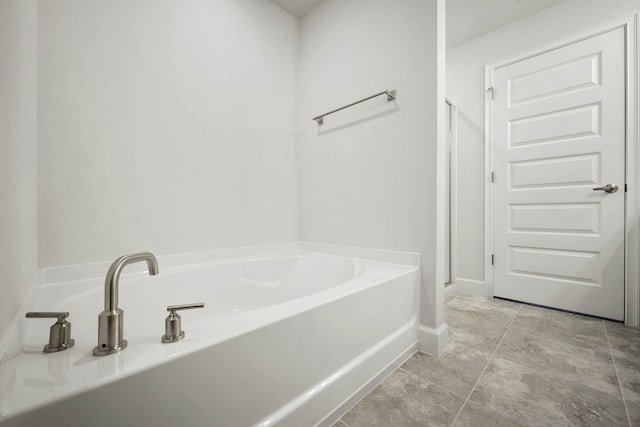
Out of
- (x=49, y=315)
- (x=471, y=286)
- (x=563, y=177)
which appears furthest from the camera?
(x=471, y=286)

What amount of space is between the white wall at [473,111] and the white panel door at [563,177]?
0.13 m

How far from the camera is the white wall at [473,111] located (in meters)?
2.14

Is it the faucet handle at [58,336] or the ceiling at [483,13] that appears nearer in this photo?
the faucet handle at [58,336]

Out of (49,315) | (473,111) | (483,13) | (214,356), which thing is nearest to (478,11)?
(483,13)

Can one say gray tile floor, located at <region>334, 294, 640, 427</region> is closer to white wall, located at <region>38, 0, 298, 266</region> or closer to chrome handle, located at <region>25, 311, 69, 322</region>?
chrome handle, located at <region>25, 311, 69, 322</region>

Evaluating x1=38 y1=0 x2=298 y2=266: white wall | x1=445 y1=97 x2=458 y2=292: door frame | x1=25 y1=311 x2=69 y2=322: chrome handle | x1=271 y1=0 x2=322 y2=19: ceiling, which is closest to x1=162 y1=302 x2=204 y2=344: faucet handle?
x1=25 y1=311 x2=69 y2=322: chrome handle

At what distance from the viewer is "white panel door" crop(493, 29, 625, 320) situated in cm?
176

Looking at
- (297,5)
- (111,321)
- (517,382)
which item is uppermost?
(297,5)

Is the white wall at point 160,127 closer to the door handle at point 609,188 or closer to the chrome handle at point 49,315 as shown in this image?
the chrome handle at point 49,315

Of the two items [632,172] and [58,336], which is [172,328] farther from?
[632,172]

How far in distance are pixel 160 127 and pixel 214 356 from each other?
127cm

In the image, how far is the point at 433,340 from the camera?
4.37 feet

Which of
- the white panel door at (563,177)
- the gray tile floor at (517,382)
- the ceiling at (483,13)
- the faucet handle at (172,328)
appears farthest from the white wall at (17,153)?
the white panel door at (563,177)

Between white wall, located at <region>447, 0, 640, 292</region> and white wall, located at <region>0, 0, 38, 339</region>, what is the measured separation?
276 centimetres
